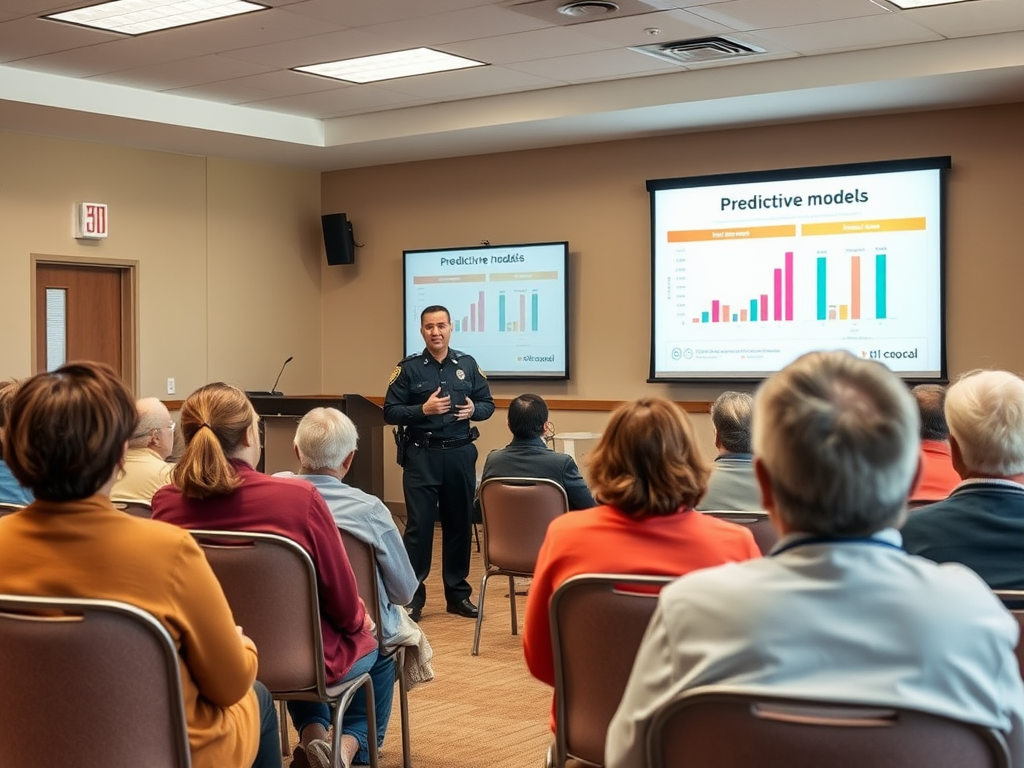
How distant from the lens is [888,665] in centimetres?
146

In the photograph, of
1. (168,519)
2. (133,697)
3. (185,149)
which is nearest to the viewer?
(133,697)

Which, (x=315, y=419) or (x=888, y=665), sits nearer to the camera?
(x=888, y=665)

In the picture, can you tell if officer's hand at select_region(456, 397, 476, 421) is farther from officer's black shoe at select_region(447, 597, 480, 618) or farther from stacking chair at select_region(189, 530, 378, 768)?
stacking chair at select_region(189, 530, 378, 768)

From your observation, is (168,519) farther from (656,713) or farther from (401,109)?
(401,109)

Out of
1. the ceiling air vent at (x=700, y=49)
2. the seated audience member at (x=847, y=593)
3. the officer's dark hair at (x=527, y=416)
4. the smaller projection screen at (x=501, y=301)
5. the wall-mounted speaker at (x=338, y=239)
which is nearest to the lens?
the seated audience member at (x=847, y=593)

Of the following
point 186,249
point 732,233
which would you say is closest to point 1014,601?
point 732,233

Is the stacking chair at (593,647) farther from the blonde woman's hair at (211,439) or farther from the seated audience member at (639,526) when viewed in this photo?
the blonde woman's hair at (211,439)

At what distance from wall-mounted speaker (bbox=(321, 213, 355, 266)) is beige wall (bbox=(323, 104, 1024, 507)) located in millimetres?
99

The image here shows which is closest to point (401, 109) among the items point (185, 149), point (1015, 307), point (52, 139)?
point (185, 149)

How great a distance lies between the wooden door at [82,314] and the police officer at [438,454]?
3.42 m

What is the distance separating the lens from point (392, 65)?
7598 mm

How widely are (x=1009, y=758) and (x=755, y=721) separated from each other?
31 centimetres

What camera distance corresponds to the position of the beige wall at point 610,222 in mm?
7750

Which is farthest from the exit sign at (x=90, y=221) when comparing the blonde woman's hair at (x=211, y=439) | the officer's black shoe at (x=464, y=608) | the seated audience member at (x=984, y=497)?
the seated audience member at (x=984, y=497)
